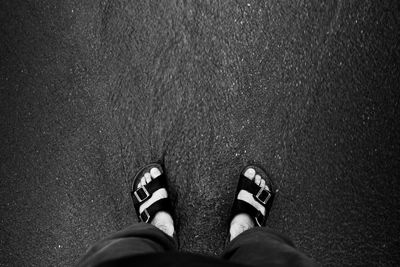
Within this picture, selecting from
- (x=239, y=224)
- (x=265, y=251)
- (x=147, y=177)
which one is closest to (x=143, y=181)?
(x=147, y=177)

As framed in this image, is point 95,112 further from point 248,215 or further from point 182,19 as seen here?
point 248,215

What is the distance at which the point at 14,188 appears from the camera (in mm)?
1287

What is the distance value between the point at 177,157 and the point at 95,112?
32 cm

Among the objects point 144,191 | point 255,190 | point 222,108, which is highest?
point 222,108

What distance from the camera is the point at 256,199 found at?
1.23 metres

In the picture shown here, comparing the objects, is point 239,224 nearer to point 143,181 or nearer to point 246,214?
point 246,214

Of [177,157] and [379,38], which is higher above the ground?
[379,38]

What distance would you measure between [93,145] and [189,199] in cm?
37

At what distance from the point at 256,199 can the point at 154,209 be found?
339 mm

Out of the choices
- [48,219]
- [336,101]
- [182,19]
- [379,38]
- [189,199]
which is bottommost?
[48,219]

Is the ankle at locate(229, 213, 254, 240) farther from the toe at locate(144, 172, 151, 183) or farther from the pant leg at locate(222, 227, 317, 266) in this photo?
the toe at locate(144, 172, 151, 183)

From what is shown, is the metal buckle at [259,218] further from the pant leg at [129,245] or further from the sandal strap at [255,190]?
the pant leg at [129,245]

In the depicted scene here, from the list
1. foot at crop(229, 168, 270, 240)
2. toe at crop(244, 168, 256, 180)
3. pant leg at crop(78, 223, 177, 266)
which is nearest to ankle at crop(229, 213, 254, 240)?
foot at crop(229, 168, 270, 240)

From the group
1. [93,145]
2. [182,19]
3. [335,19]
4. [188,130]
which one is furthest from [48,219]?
[335,19]
